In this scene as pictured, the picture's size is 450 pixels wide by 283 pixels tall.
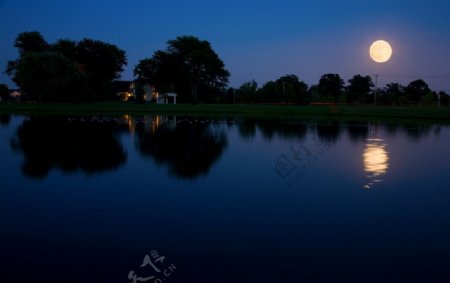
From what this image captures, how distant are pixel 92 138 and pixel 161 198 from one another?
44.6 feet

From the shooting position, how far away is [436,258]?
7066 mm

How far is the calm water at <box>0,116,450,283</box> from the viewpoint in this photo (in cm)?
653

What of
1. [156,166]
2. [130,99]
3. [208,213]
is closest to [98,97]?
[130,99]

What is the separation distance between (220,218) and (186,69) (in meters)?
83.8

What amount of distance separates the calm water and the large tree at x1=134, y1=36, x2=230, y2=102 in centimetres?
7465

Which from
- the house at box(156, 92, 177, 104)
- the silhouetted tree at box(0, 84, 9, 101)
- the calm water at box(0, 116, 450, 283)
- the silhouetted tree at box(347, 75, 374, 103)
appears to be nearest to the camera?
the calm water at box(0, 116, 450, 283)

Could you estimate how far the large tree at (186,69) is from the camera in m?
90.8

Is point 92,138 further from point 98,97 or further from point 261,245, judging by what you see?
point 98,97

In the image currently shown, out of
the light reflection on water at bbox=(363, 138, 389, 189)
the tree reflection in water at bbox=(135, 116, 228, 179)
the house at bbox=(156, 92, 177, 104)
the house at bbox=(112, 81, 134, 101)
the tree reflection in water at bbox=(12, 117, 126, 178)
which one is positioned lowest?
the light reflection on water at bbox=(363, 138, 389, 189)

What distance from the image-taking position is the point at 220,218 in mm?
8977

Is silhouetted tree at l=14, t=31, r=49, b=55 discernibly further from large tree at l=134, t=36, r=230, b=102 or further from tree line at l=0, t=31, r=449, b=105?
large tree at l=134, t=36, r=230, b=102

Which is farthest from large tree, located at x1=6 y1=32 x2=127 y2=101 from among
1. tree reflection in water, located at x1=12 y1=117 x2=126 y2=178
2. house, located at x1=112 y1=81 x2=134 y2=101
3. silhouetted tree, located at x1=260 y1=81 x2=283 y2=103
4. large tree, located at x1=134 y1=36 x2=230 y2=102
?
tree reflection in water, located at x1=12 y1=117 x2=126 y2=178

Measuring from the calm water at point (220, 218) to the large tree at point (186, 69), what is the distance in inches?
2939

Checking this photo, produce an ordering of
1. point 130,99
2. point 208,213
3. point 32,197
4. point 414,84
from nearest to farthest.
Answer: point 208,213 → point 32,197 → point 130,99 → point 414,84
